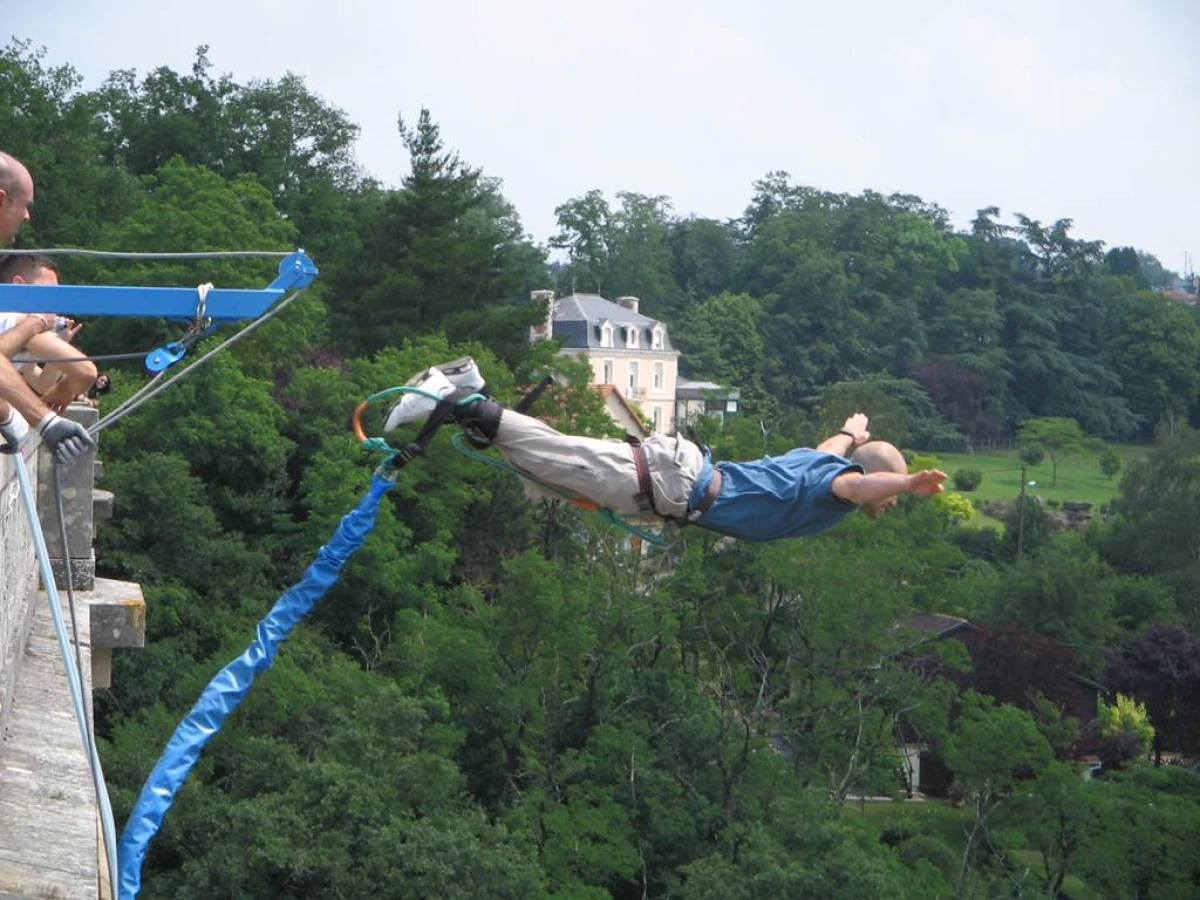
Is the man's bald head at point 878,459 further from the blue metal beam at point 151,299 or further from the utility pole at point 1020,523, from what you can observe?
the utility pole at point 1020,523

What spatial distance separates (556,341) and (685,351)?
37157 mm

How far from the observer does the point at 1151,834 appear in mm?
27812

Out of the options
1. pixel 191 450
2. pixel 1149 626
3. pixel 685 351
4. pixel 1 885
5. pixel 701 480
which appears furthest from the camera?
pixel 685 351

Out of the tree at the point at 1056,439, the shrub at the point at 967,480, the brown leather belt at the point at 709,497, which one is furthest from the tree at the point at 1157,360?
the brown leather belt at the point at 709,497

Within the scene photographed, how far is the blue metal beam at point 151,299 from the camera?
4.60 m

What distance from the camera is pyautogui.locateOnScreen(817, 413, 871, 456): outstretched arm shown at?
5461 millimetres

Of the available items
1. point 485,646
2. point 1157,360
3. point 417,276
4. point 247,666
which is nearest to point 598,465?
point 247,666

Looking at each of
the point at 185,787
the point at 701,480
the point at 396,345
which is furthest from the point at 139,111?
the point at 701,480

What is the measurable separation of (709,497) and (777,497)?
0.73 feet

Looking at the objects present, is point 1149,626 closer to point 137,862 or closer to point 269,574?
point 269,574

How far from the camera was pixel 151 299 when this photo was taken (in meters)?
4.84

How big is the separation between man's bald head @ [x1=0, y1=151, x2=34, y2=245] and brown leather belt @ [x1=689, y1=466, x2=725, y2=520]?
225 cm

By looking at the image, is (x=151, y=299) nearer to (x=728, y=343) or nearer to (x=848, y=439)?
(x=848, y=439)

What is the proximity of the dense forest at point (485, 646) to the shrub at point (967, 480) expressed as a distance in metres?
18.9
